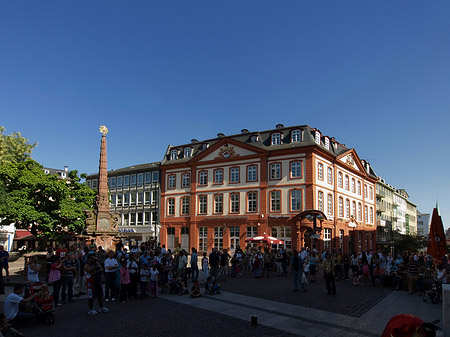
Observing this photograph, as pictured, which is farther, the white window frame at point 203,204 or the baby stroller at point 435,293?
the white window frame at point 203,204

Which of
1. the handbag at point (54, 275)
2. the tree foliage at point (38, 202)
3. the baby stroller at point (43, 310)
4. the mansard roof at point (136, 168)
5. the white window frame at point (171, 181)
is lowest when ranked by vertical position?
the baby stroller at point (43, 310)

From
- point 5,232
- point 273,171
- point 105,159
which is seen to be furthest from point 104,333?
point 5,232

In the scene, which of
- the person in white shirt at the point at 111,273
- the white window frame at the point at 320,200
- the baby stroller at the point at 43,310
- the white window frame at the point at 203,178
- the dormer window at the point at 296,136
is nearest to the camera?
the baby stroller at the point at 43,310

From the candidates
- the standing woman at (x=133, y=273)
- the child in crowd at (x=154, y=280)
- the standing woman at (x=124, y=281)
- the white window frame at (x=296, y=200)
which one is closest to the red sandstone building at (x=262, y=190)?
the white window frame at (x=296, y=200)

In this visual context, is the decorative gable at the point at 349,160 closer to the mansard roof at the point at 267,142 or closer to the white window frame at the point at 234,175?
the mansard roof at the point at 267,142

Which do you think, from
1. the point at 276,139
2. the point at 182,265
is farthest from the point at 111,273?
the point at 276,139

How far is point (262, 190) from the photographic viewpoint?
40.1 m

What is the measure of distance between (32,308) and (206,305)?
17.7 ft

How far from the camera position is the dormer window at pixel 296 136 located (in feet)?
129

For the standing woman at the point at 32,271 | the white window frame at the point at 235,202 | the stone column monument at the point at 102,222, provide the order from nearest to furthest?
the standing woman at the point at 32,271
the stone column monument at the point at 102,222
the white window frame at the point at 235,202

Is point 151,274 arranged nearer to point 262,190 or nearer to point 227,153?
point 262,190

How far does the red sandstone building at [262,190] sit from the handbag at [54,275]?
1051 inches

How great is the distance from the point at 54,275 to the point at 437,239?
551 inches

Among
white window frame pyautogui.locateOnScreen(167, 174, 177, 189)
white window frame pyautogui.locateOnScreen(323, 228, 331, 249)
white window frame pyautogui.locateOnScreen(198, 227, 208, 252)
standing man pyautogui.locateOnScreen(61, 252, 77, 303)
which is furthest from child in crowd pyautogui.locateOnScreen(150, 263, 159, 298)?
white window frame pyautogui.locateOnScreen(167, 174, 177, 189)
